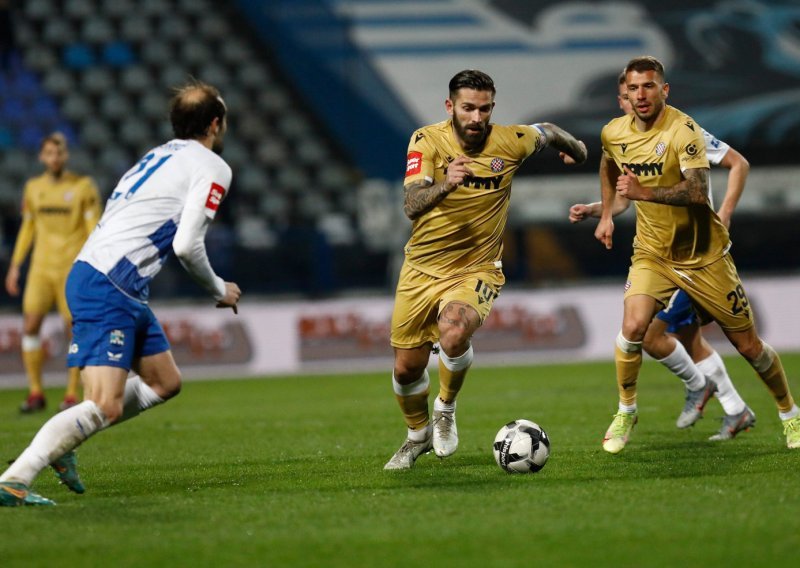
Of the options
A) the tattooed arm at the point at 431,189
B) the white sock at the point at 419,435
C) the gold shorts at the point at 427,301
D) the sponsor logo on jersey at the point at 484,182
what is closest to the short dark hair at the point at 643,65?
the sponsor logo on jersey at the point at 484,182

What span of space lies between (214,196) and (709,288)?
3.20 meters

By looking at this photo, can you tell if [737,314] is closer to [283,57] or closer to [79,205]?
[79,205]

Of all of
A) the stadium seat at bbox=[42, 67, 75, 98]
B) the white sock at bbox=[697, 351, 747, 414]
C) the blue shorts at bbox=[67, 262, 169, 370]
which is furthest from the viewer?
the stadium seat at bbox=[42, 67, 75, 98]

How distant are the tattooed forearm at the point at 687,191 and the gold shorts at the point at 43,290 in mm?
6859

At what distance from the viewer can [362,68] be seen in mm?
22312

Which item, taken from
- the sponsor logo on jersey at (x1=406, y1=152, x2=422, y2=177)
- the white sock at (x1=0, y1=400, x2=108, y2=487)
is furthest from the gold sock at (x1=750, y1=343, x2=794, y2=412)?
the white sock at (x1=0, y1=400, x2=108, y2=487)

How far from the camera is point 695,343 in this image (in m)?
8.45

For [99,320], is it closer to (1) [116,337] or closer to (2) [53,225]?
(1) [116,337]

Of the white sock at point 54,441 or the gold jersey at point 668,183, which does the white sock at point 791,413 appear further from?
the white sock at point 54,441

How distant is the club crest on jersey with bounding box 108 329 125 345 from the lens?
220 inches

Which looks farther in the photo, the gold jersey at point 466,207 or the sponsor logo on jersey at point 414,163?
the gold jersey at point 466,207

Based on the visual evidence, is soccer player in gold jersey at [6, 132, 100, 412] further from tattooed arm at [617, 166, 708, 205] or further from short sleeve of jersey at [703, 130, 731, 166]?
tattooed arm at [617, 166, 708, 205]

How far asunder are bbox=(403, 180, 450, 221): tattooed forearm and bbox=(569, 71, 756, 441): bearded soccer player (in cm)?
137

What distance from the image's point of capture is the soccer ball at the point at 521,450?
6.40m
